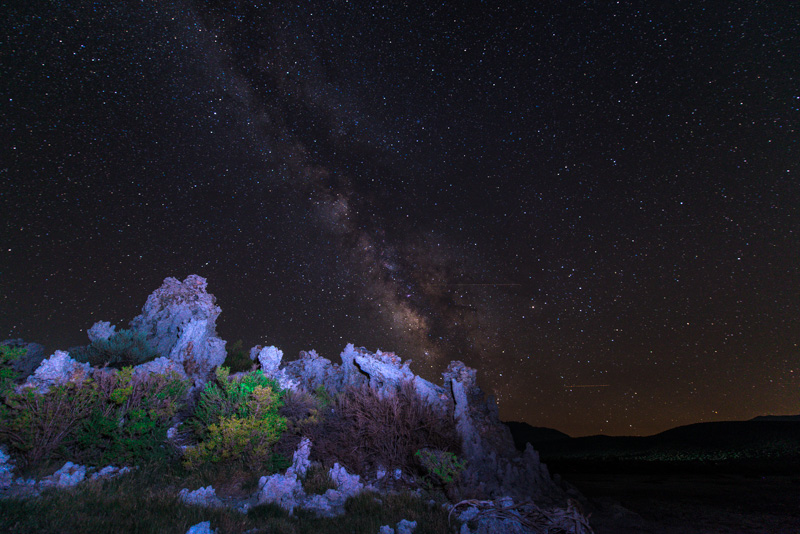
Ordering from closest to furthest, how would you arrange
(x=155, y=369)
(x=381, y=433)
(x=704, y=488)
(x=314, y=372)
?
1. (x=155, y=369)
2. (x=381, y=433)
3. (x=704, y=488)
4. (x=314, y=372)

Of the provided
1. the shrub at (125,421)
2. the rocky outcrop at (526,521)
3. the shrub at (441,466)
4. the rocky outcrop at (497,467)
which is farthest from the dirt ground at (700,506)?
the shrub at (125,421)

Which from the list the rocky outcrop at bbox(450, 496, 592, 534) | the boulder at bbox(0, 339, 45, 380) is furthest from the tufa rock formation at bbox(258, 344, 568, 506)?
the boulder at bbox(0, 339, 45, 380)

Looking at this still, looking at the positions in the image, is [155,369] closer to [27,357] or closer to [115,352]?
[115,352]

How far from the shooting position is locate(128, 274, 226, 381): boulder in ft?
59.4

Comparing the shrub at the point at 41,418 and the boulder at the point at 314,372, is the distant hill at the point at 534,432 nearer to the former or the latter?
the boulder at the point at 314,372

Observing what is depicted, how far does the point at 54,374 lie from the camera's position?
33.0 ft

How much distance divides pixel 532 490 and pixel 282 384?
10.7 metres

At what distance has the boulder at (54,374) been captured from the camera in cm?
973

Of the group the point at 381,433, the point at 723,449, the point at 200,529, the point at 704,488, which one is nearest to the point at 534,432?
the point at 723,449

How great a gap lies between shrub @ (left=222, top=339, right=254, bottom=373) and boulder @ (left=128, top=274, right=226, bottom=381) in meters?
3.45

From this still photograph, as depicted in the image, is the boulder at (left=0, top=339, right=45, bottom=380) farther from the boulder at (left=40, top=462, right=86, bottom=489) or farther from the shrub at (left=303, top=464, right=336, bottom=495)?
the shrub at (left=303, top=464, right=336, bottom=495)

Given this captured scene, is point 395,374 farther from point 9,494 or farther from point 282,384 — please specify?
point 9,494

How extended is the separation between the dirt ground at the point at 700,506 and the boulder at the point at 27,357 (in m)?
21.0

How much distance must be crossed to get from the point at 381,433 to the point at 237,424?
5372 millimetres
